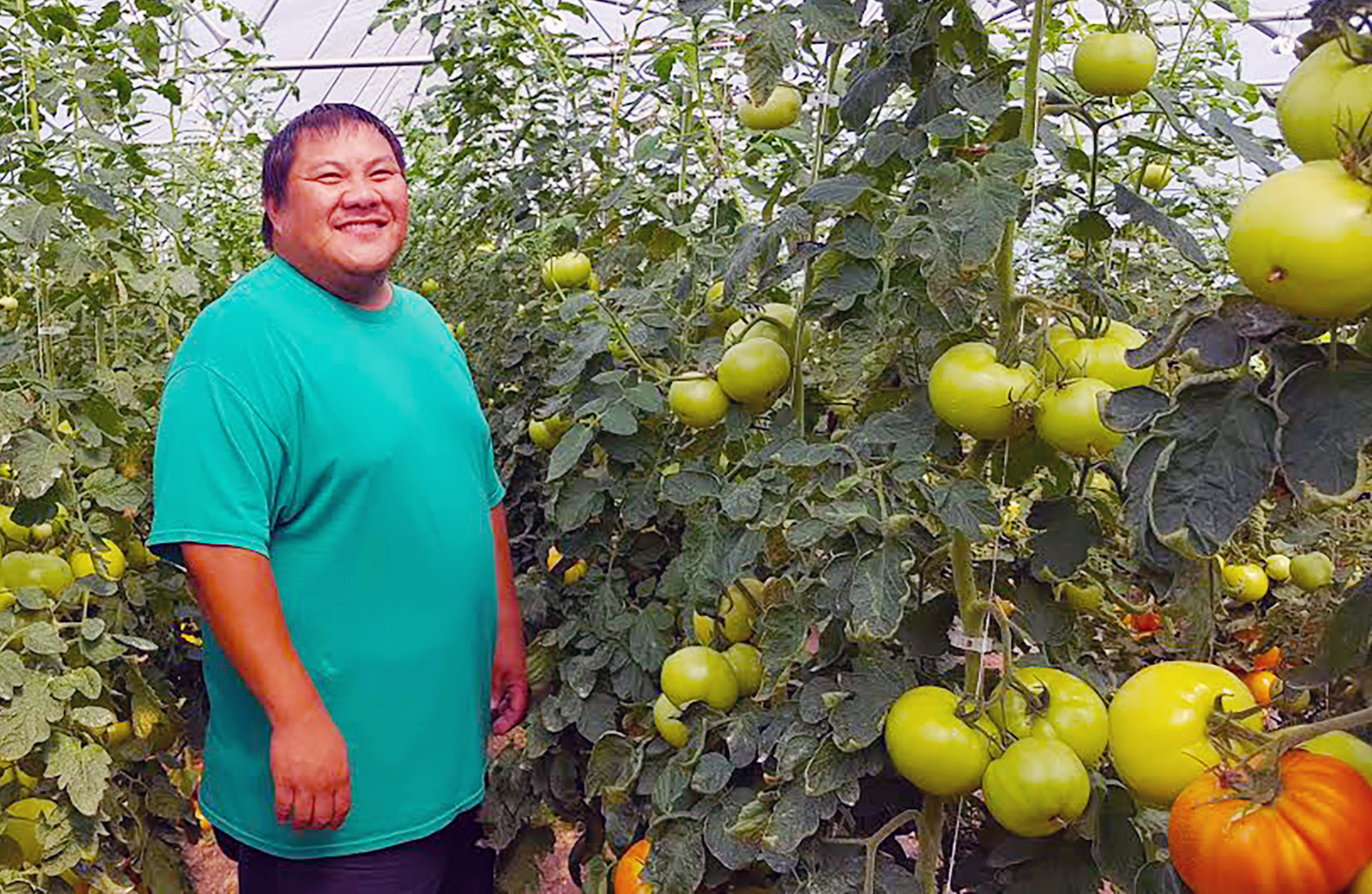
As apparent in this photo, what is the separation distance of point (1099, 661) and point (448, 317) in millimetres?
1827

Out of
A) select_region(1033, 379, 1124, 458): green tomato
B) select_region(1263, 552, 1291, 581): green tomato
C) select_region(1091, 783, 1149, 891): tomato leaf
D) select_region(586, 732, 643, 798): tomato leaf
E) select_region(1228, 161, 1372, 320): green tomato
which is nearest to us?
select_region(1228, 161, 1372, 320): green tomato

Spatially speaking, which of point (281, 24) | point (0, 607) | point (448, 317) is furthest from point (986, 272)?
point (281, 24)

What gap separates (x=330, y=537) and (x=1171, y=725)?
1.21 m

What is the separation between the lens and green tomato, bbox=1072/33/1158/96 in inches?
41.4

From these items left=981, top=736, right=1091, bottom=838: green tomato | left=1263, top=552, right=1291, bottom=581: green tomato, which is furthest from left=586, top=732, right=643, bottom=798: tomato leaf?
left=1263, top=552, right=1291, bottom=581: green tomato

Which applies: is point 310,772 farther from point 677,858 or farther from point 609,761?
Answer: point 677,858

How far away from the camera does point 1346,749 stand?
67cm

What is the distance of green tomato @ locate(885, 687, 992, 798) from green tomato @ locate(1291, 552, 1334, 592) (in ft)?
5.58

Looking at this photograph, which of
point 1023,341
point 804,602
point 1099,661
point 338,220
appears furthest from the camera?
point 338,220

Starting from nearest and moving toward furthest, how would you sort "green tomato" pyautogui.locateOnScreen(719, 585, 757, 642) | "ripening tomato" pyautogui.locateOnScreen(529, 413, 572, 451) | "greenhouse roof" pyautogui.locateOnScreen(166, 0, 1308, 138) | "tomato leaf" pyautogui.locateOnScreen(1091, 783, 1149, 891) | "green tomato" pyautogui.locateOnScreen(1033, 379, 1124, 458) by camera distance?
"green tomato" pyautogui.locateOnScreen(1033, 379, 1124, 458), "tomato leaf" pyautogui.locateOnScreen(1091, 783, 1149, 891), "green tomato" pyautogui.locateOnScreen(719, 585, 757, 642), "ripening tomato" pyautogui.locateOnScreen(529, 413, 572, 451), "greenhouse roof" pyautogui.locateOnScreen(166, 0, 1308, 138)

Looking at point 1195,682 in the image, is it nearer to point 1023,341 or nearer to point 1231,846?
point 1231,846

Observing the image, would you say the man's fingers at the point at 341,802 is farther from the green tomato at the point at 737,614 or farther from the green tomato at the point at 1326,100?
the green tomato at the point at 1326,100

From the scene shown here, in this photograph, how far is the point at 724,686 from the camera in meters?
1.47

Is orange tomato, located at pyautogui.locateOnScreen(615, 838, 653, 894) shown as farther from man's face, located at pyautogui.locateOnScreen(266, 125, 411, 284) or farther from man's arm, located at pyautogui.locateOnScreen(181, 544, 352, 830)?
man's face, located at pyautogui.locateOnScreen(266, 125, 411, 284)
